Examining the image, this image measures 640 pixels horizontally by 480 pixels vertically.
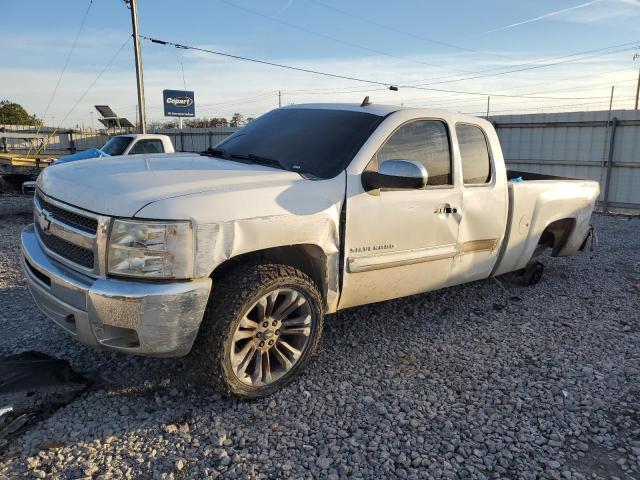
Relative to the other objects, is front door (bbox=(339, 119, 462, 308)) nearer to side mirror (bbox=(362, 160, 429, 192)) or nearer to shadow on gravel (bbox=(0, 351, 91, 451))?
side mirror (bbox=(362, 160, 429, 192))

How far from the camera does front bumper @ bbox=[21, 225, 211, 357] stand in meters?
2.66

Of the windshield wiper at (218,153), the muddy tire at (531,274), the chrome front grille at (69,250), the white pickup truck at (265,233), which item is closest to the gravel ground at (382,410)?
the white pickup truck at (265,233)

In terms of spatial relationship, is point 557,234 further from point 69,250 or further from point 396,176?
point 69,250

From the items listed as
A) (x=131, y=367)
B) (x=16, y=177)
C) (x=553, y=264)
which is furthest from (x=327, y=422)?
(x=16, y=177)

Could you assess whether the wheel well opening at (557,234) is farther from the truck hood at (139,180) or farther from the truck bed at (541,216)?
the truck hood at (139,180)

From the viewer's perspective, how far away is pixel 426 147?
4.05 m

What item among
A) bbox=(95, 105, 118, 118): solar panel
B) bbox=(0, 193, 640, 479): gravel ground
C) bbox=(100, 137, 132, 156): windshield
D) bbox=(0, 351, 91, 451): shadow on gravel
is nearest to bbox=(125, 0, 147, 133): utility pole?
bbox=(95, 105, 118, 118): solar panel

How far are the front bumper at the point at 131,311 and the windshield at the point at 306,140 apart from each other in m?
1.27

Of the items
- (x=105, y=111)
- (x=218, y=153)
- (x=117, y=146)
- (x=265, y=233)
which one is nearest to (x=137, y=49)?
(x=105, y=111)

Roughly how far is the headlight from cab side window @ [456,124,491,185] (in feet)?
8.43

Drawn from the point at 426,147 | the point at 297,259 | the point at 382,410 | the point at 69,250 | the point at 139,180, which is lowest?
the point at 382,410

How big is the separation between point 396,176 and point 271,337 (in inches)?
52.7

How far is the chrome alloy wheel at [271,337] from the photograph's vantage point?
10.1 feet

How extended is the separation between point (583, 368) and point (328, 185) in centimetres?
240
